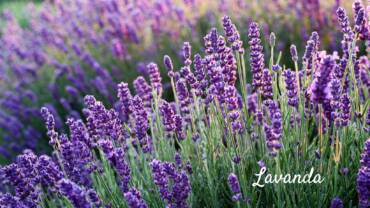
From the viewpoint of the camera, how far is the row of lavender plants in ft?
16.5

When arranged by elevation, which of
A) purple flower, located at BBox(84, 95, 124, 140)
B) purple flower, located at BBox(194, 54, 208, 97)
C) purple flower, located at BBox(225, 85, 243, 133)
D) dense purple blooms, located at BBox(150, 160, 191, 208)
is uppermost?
purple flower, located at BBox(194, 54, 208, 97)

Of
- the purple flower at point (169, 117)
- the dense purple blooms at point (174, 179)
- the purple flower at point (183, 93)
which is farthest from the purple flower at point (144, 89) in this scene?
the dense purple blooms at point (174, 179)

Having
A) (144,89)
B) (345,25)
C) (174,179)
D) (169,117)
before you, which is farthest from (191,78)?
(345,25)

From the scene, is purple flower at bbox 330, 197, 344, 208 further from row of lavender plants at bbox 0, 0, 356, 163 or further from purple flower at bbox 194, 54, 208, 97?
row of lavender plants at bbox 0, 0, 356, 163

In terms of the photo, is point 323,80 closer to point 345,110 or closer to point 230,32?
point 345,110

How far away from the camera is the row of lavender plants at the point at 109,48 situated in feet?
16.5

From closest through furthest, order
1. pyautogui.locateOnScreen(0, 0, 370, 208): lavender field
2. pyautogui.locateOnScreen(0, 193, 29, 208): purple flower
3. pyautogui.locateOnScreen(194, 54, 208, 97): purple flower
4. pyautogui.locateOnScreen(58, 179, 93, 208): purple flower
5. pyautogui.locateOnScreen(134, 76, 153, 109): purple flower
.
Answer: pyautogui.locateOnScreen(58, 179, 93, 208): purple flower
pyautogui.locateOnScreen(0, 0, 370, 208): lavender field
pyautogui.locateOnScreen(0, 193, 29, 208): purple flower
pyautogui.locateOnScreen(194, 54, 208, 97): purple flower
pyautogui.locateOnScreen(134, 76, 153, 109): purple flower

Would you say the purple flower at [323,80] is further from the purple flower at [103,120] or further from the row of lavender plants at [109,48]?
the row of lavender plants at [109,48]

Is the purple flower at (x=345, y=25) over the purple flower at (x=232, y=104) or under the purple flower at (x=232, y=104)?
over

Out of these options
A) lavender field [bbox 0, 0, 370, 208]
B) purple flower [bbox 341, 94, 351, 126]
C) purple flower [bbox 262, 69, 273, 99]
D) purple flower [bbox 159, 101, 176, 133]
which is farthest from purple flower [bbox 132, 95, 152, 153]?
purple flower [bbox 341, 94, 351, 126]

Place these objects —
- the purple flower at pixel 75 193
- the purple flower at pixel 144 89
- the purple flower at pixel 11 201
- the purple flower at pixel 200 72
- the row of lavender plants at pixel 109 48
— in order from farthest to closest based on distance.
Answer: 1. the row of lavender plants at pixel 109 48
2. the purple flower at pixel 144 89
3. the purple flower at pixel 200 72
4. the purple flower at pixel 11 201
5. the purple flower at pixel 75 193

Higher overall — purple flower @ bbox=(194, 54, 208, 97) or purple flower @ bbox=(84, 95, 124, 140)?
purple flower @ bbox=(194, 54, 208, 97)

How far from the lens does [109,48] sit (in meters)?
5.75

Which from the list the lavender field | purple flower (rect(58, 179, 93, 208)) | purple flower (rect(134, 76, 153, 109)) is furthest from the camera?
purple flower (rect(134, 76, 153, 109))
